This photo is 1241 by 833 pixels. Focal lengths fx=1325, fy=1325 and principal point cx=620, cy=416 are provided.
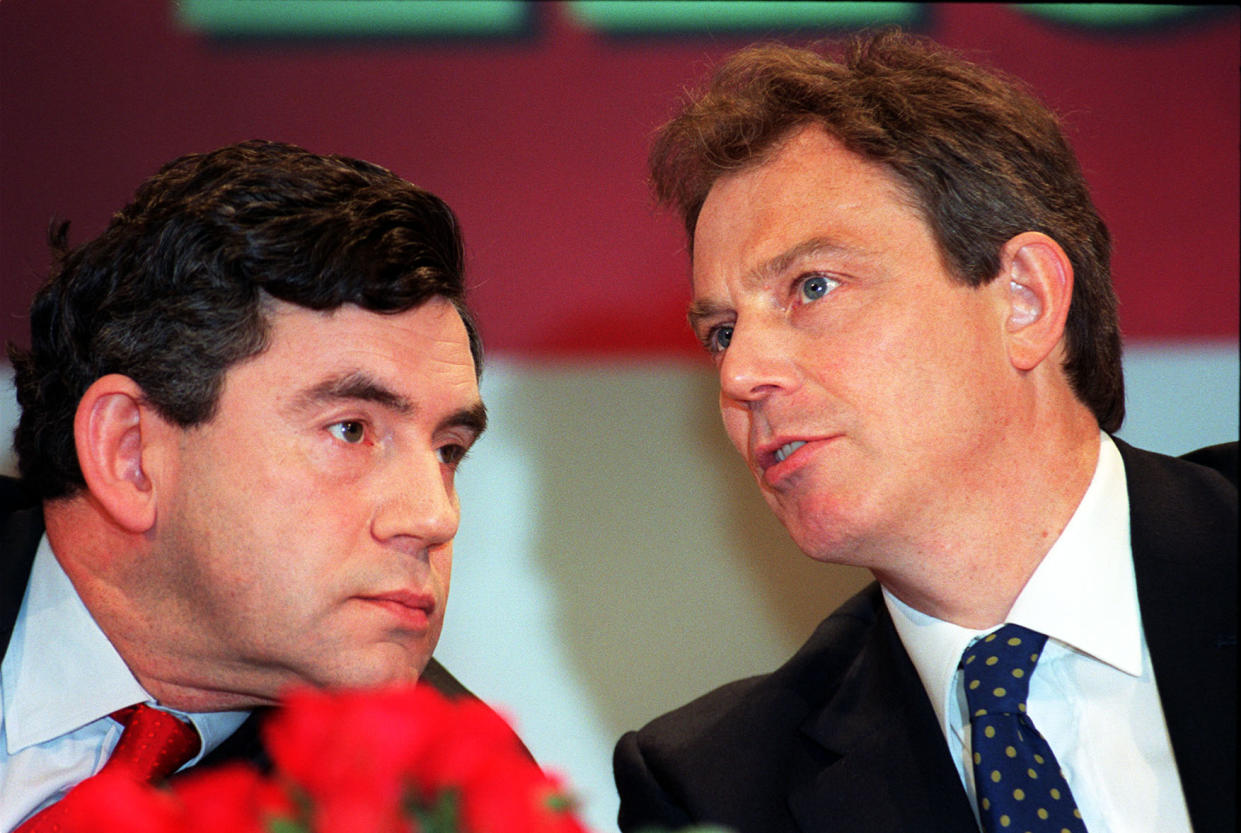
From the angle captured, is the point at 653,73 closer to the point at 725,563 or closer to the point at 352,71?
the point at 352,71

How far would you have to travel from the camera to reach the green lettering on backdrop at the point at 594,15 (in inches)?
102

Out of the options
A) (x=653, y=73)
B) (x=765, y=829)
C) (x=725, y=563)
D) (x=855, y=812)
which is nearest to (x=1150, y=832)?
(x=855, y=812)

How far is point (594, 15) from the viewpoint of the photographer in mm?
2639

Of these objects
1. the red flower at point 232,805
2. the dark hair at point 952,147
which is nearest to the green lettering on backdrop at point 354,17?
the dark hair at point 952,147

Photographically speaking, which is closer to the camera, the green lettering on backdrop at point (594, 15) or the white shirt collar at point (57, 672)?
the white shirt collar at point (57, 672)

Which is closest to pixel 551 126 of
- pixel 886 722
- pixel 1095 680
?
pixel 886 722

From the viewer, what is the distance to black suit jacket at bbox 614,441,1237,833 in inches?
68.1

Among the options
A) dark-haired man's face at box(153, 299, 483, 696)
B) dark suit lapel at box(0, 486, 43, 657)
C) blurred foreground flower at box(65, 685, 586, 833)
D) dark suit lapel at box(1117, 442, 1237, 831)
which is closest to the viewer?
blurred foreground flower at box(65, 685, 586, 833)

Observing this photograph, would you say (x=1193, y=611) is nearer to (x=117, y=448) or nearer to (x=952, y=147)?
(x=952, y=147)

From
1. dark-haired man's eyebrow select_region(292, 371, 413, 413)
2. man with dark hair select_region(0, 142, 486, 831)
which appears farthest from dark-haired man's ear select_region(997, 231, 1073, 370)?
dark-haired man's eyebrow select_region(292, 371, 413, 413)

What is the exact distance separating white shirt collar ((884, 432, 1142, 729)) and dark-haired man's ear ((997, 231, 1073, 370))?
0.70 feet

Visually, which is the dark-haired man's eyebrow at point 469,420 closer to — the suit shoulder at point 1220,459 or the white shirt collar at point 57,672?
the white shirt collar at point 57,672

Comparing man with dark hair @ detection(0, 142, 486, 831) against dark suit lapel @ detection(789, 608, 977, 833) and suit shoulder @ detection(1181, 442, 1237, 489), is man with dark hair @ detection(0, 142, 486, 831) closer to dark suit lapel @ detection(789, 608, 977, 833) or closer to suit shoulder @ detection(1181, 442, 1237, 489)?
dark suit lapel @ detection(789, 608, 977, 833)

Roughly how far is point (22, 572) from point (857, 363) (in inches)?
50.7
